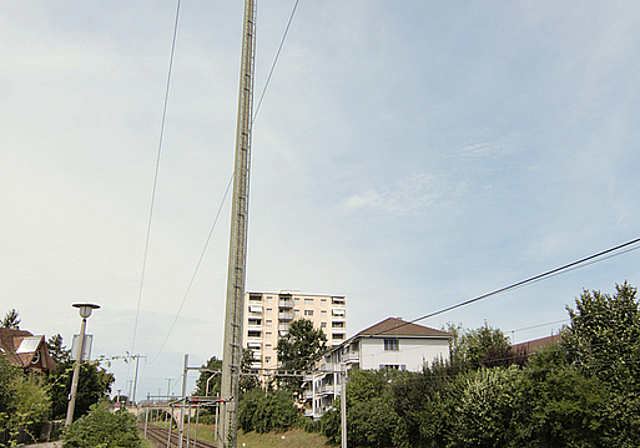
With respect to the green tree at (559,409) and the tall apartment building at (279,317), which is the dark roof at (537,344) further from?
the tall apartment building at (279,317)

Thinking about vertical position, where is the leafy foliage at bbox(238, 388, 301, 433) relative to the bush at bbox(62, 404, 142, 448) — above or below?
below

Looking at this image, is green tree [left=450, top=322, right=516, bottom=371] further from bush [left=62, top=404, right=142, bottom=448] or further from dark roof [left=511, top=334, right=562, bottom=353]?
bush [left=62, top=404, right=142, bottom=448]

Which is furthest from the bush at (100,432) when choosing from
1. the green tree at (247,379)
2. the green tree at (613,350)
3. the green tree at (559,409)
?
the green tree at (247,379)

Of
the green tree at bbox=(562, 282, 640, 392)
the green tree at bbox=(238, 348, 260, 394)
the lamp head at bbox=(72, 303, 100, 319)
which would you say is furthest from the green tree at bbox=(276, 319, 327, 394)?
the lamp head at bbox=(72, 303, 100, 319)

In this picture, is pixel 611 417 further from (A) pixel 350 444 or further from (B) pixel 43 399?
(B) pixel 43 399

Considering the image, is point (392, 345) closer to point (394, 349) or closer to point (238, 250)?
point (394, 349)

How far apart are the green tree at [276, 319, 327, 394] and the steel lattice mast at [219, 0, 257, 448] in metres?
70.9

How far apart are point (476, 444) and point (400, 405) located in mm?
9649

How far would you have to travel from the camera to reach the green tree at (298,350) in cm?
8925

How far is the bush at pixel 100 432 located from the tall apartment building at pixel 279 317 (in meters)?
101

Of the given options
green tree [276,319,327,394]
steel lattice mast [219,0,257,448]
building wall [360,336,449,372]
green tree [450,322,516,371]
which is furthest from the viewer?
green tree [276,319,327,394]

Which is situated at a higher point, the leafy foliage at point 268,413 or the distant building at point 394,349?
the distant building at point 394,349

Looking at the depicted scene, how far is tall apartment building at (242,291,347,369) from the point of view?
11431cm

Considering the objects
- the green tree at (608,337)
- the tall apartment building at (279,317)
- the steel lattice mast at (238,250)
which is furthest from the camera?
the tall apartment building at (279,317)
